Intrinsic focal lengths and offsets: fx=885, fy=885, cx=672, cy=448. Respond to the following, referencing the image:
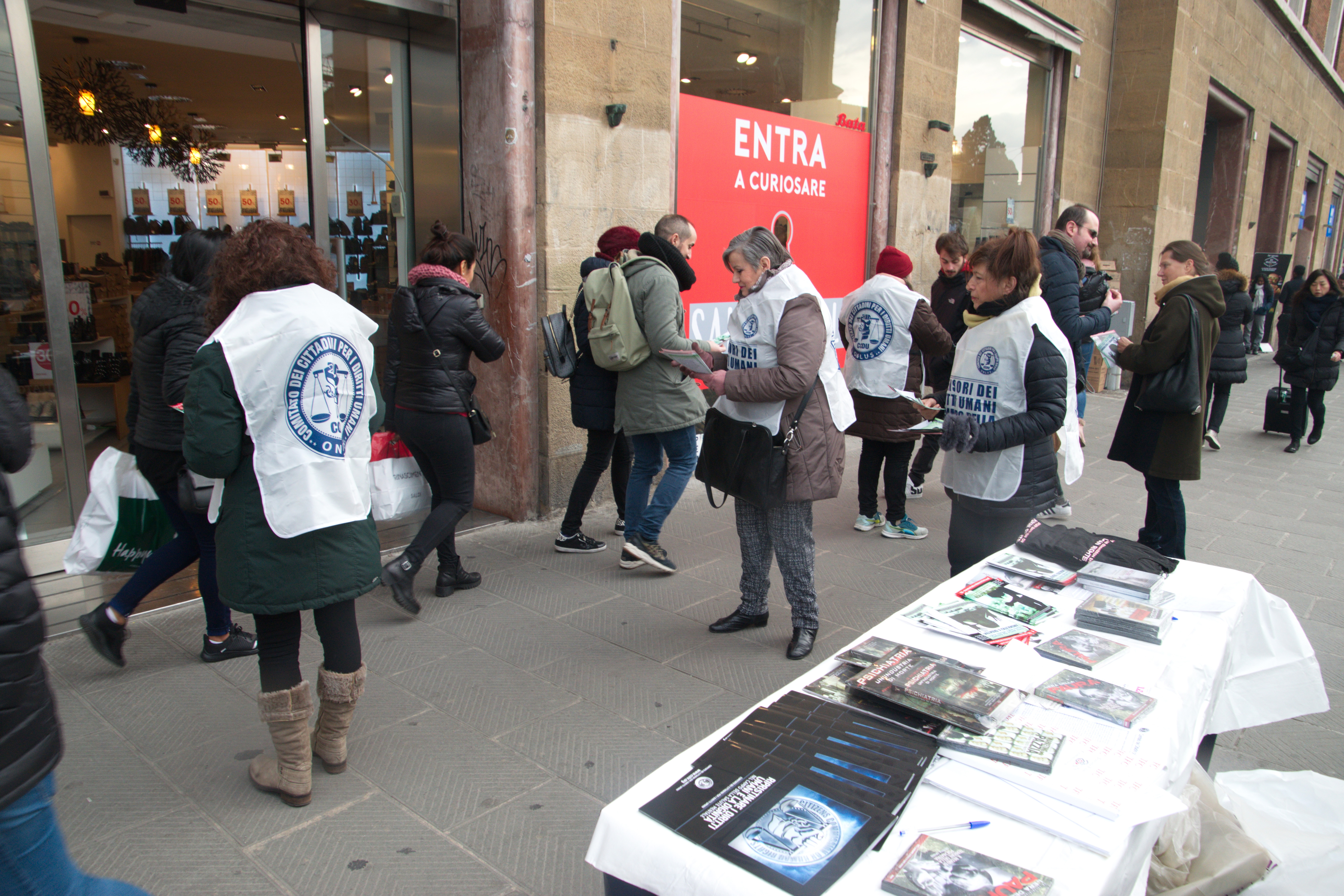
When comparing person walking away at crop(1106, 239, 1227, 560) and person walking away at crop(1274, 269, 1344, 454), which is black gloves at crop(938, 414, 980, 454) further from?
person walking away at crop(1274, 269, 1344, 454)

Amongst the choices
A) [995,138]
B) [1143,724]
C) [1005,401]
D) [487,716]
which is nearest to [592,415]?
[487,716]

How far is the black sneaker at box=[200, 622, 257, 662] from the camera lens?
3.65m

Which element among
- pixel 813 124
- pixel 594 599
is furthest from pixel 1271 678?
pixel 813 124

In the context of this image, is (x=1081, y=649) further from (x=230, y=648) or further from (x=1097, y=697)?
(x=230, y=648)

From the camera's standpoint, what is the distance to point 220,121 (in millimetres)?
8648

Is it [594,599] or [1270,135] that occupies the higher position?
[1270,135]

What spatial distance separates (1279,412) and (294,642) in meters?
9.86

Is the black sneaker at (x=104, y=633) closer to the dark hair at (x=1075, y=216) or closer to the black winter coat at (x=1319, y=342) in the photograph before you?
the dark hair at (x=1075, y=216)

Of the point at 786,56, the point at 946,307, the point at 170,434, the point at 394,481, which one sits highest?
the point at 786,56

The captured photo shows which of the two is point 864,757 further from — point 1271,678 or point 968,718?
point 1271,678

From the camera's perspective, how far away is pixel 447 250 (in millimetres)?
4012

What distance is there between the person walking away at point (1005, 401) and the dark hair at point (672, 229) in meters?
1.88

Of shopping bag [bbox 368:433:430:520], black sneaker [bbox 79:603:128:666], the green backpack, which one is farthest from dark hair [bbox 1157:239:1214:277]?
black sneaker [bbox 79:603:128:666]

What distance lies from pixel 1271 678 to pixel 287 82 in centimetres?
765
